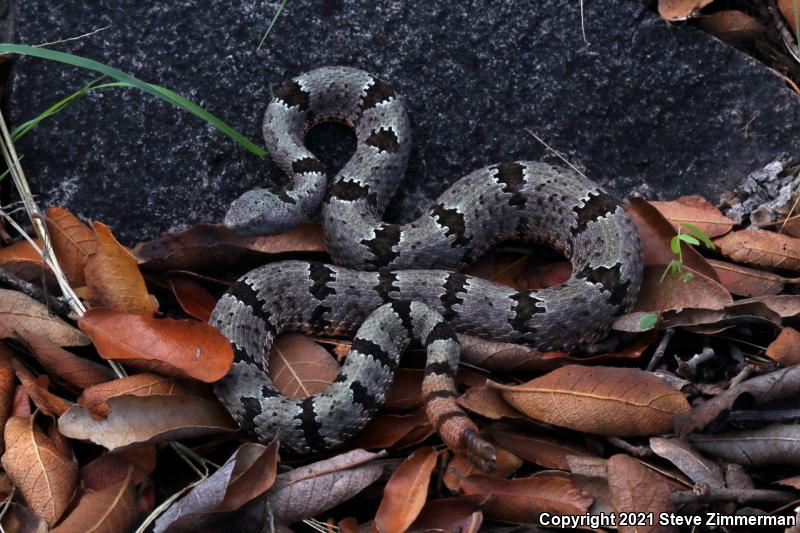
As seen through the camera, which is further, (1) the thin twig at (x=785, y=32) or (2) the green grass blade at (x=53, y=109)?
(1) the thin twig at (x=785, y=32)

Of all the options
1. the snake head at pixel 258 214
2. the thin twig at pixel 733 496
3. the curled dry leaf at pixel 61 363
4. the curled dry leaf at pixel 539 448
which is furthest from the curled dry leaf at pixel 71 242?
the thin twig at pixel 733 496

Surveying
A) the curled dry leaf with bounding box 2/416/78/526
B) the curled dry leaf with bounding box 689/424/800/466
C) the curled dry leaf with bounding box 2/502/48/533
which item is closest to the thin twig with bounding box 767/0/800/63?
the curled dry leaf with bounding box 689/424/800/466

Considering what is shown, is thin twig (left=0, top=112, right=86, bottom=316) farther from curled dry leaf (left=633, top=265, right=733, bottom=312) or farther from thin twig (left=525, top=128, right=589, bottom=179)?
curled dry leaf (left=633, top=265, right=733, bottom=312)

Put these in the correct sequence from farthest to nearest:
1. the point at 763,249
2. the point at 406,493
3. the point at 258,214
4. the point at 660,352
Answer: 1. the point at 258,214
2. the point at 763,249
3. the point at 660,352
4. the point at 406,493

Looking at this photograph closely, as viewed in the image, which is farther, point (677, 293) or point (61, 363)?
point (677, 293)

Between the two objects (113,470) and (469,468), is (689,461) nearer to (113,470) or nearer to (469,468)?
(469,468)

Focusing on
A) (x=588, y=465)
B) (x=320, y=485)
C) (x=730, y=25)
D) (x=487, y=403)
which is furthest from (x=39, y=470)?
(x=730, y=25)

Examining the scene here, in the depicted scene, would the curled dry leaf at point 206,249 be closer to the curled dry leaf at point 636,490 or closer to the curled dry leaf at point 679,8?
the curled dry leaf at point 636,490
